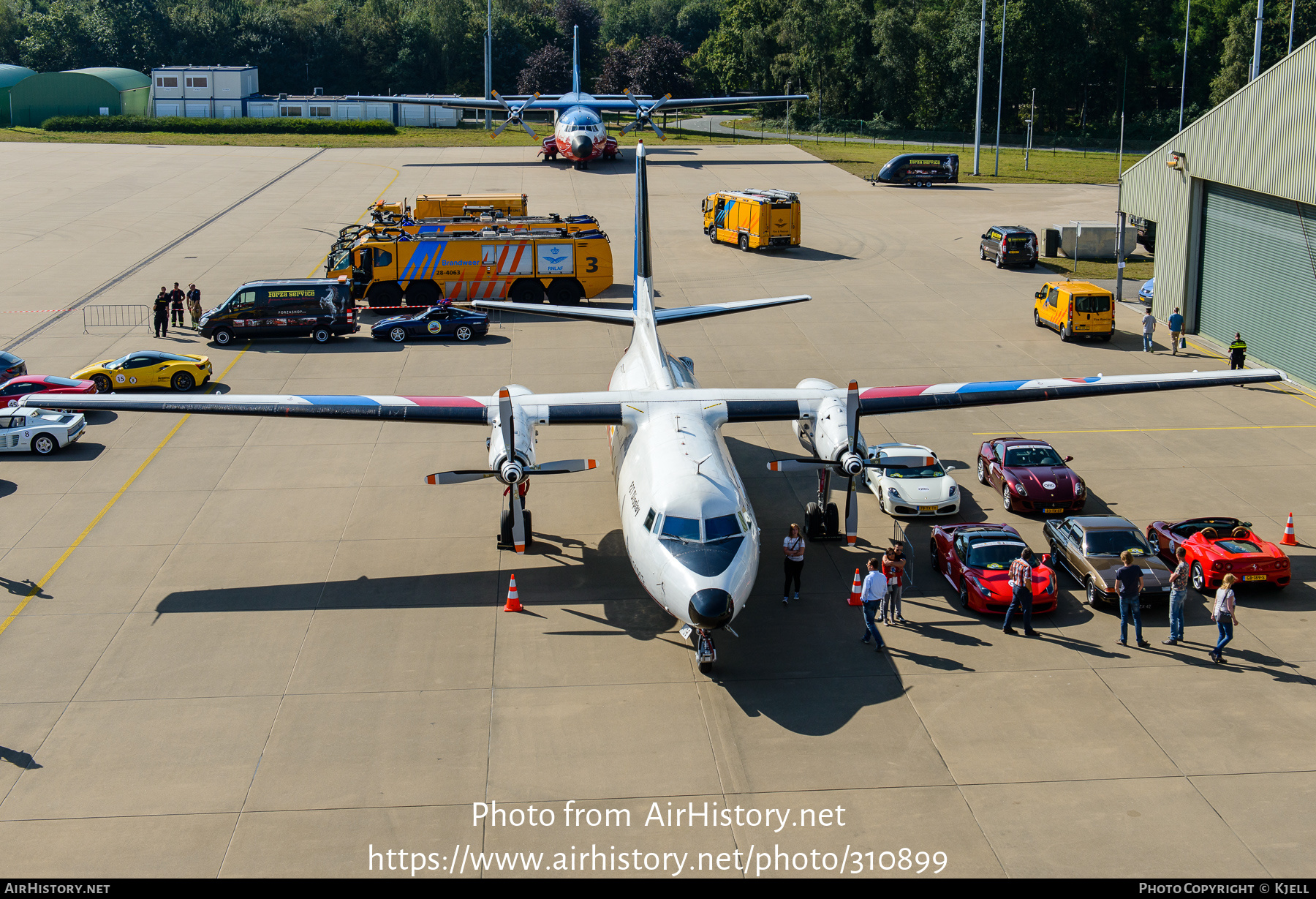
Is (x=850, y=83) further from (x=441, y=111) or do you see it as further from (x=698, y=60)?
(x=441, y=111)

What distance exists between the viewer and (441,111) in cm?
11850

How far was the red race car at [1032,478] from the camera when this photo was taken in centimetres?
2655

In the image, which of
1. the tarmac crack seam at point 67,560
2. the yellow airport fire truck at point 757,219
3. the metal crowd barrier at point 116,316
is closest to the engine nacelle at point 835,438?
the tarmac crack seam at point 67,560

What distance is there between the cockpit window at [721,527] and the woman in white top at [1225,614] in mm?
8701

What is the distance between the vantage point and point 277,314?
1697 inches

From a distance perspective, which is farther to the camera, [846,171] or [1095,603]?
[846,171]

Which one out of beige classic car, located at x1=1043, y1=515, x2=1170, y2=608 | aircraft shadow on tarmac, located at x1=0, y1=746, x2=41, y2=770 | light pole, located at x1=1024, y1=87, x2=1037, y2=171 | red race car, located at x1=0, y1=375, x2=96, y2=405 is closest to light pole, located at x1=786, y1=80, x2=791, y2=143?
light pole, located at x1=1024, y1=87, x2=1037, y2=171

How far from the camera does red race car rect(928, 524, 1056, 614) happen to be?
22.0 metres

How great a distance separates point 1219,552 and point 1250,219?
2206 cm

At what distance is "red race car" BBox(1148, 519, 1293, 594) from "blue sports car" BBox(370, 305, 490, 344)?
27.2 m

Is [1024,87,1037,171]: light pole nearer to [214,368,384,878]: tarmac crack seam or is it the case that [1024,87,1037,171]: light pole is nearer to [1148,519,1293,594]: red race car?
[1148,519,1293,594]: red race car
